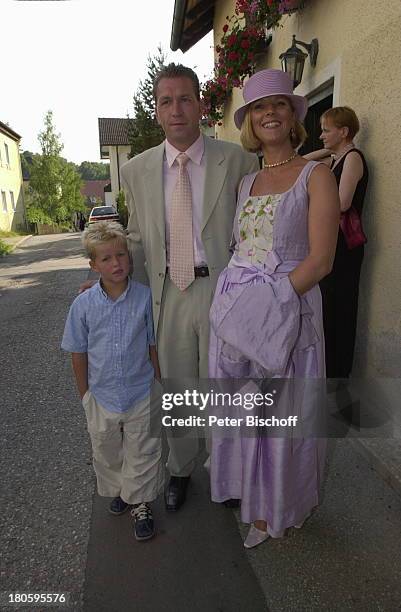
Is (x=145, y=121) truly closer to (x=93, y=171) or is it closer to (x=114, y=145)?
(x=114, y=145)

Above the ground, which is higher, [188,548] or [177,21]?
[177,21]

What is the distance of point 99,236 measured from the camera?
202 cm

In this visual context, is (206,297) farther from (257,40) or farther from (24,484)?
(257,40)

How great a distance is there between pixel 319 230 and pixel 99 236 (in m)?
1.01

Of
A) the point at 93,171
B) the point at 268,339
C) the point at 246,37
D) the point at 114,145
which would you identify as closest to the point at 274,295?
the point at 268,339

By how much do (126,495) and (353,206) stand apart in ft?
7.47

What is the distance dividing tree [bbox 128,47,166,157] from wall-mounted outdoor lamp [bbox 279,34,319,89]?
1380 centimetres

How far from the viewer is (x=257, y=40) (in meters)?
5.22

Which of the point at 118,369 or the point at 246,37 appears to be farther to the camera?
the point at 246,37

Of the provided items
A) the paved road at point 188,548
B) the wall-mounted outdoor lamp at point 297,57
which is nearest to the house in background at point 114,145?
the wall-mounted outdoor lamp at point 297,57

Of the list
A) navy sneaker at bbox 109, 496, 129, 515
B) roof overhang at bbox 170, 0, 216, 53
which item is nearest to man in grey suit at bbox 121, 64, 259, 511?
navy sneaker at bbox 109, 496, 129, 515

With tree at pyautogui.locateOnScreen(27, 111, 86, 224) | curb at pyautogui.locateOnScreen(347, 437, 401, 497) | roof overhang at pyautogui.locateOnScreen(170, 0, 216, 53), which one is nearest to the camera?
curb at pyautogui.locateOnScreen(347, 437, 401, 497)

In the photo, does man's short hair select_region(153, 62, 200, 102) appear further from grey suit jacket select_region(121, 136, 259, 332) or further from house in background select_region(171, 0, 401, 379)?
house in background select_region(171, 0, 401, 379)

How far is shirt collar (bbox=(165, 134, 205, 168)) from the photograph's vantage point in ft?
7.16
